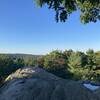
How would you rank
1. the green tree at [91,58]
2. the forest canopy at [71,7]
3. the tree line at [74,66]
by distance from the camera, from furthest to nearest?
1. the green tree at [91,58]
2. the tree line at [74,66]
3. the forest canopy at [71,7]

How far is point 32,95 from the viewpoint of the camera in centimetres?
725

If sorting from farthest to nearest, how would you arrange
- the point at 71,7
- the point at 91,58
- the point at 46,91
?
the point at 91,58 → the point at 71,7 → the point at 46,91

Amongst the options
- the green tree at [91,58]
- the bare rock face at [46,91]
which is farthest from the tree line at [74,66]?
the bare rock face at [46,91]

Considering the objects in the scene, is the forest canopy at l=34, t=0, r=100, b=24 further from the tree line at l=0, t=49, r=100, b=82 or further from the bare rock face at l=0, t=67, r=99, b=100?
the tree line at l=0, t=49, r=100, b=82

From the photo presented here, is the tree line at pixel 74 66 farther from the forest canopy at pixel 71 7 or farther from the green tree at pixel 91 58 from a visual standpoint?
the forest canopy at pixel 71 7

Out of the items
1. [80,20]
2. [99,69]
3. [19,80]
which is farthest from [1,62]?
[19,80]

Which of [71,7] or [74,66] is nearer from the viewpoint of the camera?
[71,7]

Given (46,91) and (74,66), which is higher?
(74,66)

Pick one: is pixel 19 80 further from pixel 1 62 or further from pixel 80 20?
pixel 1 62

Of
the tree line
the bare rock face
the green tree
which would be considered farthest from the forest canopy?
Answer: the green tree

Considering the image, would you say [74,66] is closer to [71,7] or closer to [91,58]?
[91,58]

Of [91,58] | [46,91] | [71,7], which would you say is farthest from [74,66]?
[46,91]

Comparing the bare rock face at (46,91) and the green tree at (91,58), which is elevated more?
the green tree at (91,58)

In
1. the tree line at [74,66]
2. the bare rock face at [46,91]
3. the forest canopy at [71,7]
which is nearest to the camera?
the bare rock face at [46,91]
